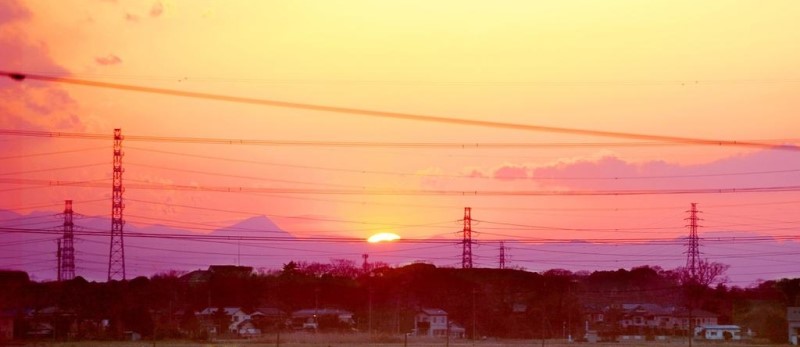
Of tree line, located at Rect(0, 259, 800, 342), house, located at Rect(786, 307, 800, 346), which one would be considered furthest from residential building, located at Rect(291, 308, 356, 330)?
house, located at Rect(786, 307, 800, 346)

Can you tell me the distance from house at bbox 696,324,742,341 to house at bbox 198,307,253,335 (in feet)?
109

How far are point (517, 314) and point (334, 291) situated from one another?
13623 mm

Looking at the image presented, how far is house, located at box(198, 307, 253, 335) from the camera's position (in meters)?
65.3

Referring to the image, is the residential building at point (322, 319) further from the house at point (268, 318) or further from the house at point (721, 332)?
the house at point (721, 332)

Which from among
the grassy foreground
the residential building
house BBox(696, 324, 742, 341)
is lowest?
house BBox(696, 324, 742, 341)

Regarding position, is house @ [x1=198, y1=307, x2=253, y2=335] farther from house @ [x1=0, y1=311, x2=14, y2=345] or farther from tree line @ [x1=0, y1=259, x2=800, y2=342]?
house @ [x1=0, y1=311, x2=14, y2=345]

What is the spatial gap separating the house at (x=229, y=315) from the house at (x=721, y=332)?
3323 centimetres

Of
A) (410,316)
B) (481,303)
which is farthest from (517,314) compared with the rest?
(410,316)

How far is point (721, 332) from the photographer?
73.1 meters

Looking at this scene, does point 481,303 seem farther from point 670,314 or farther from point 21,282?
point 21,282

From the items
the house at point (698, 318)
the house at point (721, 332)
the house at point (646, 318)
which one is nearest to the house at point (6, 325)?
the house at point (646, 318)

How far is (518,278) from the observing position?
80.6 metres

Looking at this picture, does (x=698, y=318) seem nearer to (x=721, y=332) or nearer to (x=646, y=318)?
(x=646, y=318)

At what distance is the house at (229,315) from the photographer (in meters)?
65.3
